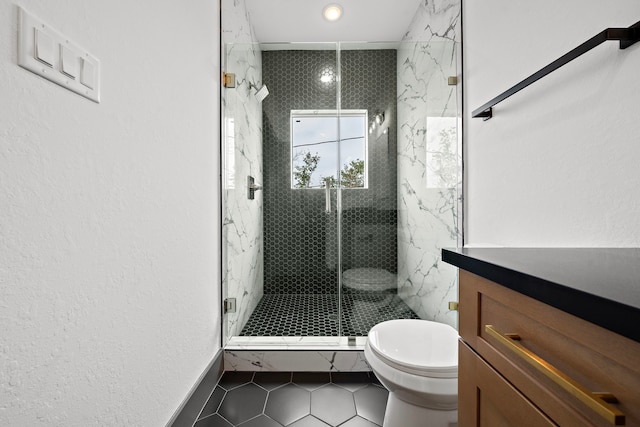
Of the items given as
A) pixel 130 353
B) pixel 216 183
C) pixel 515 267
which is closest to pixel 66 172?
pixel 130 353

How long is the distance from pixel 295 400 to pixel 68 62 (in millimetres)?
1574

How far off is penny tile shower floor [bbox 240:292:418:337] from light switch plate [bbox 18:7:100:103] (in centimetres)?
165

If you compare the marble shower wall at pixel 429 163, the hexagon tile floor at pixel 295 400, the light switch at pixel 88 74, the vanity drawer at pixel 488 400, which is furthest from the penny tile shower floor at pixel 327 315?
the light switch at pixel 88 74

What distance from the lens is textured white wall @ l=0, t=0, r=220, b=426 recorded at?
58 cm

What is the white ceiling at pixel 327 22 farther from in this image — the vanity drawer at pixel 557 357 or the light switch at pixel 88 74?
the vanity drawer at pixel 557 357

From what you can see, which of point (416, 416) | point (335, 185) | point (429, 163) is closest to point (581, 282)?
point (416, 416)

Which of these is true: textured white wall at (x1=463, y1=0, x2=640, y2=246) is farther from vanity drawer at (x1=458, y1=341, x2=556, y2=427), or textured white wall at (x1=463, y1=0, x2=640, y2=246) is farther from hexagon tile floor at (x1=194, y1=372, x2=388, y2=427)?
hexagon tile floor at (x1=194, y1=372, x2=388, y2=427)

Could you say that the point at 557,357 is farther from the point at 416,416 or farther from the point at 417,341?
the point at 417,341

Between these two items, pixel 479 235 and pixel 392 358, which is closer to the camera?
pixel 392 358

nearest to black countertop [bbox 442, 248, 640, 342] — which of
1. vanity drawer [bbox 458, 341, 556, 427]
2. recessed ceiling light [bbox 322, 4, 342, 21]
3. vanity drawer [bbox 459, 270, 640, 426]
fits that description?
vanity drawer [bbox 459, 270, 640, 426]

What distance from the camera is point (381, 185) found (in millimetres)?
2074

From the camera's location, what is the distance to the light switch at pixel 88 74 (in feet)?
2.35

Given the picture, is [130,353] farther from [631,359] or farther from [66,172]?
[631,359]

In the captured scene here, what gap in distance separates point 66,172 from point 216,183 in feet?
3.45
